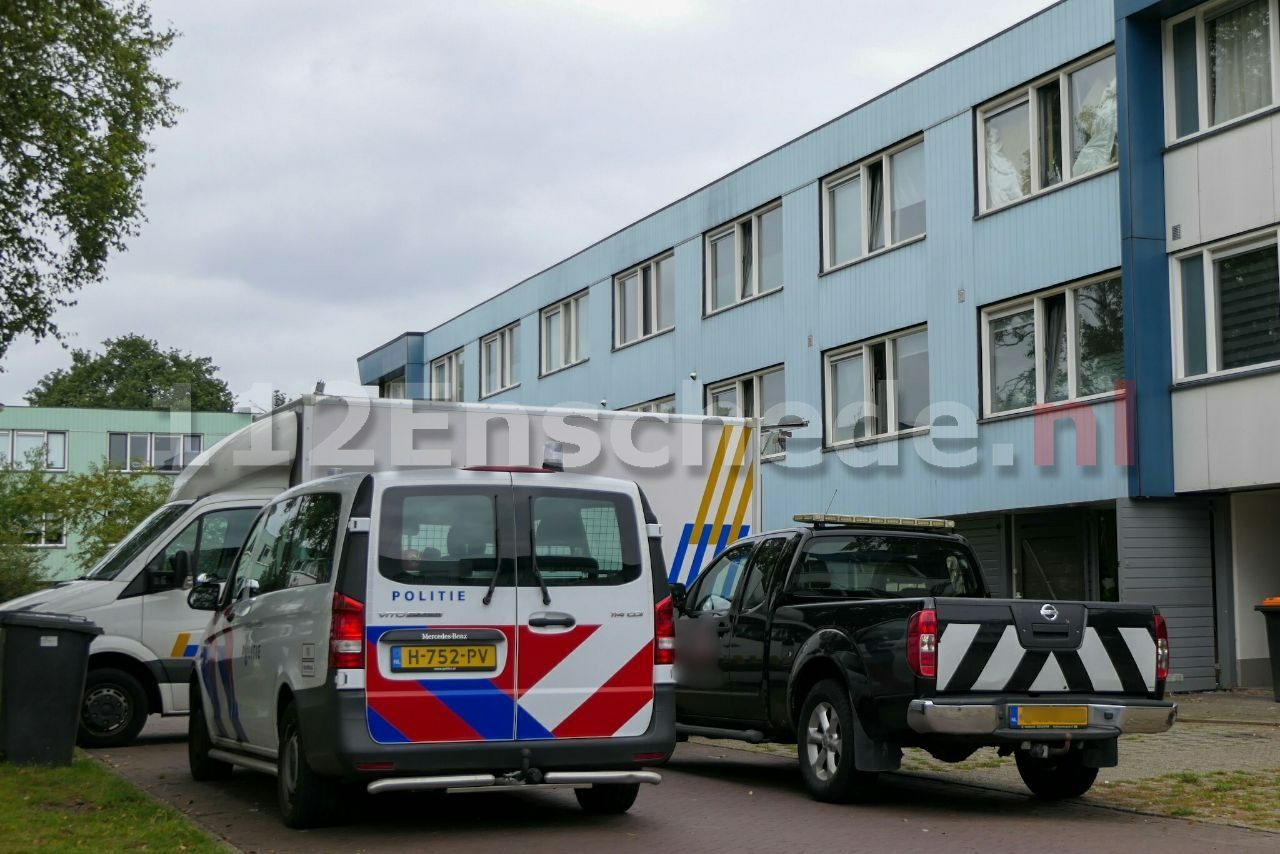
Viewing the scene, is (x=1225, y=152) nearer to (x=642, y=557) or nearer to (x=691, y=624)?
(x=691, y=624)

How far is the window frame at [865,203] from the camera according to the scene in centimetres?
2450

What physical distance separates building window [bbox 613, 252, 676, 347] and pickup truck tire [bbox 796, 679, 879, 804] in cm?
2184

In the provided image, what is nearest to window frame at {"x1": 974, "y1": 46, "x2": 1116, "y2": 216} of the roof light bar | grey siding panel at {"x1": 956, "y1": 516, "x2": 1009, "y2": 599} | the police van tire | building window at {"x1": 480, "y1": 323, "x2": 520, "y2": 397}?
grey siding panel at {"x1": 956, "y1": 516, "x2": 1009, "y2": 599}

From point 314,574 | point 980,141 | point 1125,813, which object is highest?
point 980,141

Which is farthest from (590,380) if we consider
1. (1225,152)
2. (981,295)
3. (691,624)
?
(691,624)

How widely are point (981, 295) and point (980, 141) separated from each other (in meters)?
2.27

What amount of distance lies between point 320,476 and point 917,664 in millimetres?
6238

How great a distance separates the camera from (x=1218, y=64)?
19.0 metres

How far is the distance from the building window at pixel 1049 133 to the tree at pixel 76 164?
13173mm

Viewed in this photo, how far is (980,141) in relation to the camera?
74.6 feet

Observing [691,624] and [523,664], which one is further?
[691,624]

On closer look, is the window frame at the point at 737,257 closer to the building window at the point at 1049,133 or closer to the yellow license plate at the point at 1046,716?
the building window at the point at 1049,133

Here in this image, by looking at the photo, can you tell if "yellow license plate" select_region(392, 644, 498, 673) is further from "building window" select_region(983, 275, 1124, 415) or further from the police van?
"building window" select_region(983, 275, 1124, 415)

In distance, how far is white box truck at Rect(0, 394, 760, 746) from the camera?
13.4 meters
